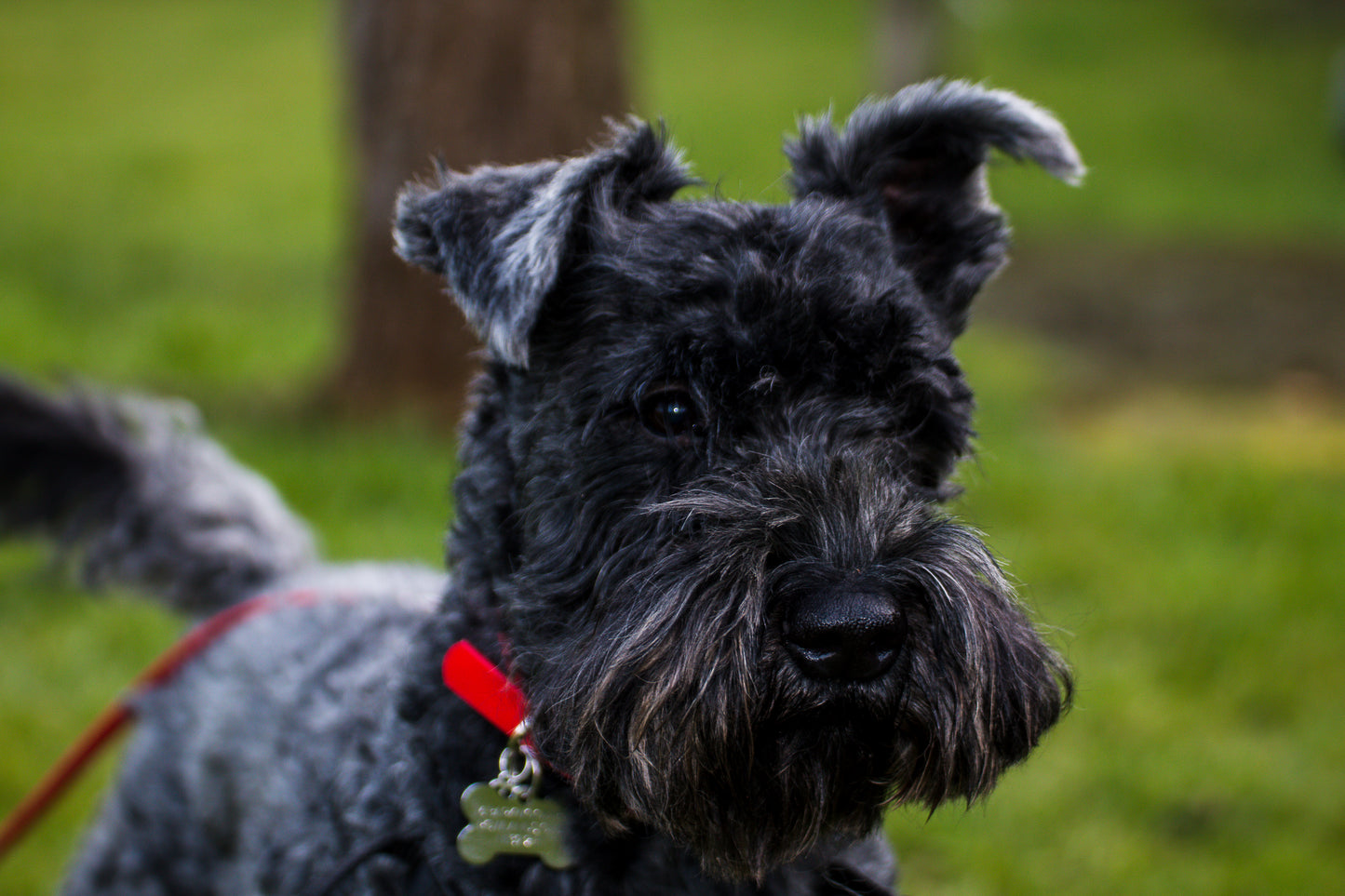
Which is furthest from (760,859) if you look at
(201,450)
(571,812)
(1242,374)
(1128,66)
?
(1128,66)

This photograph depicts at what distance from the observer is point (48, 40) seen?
70.9ft

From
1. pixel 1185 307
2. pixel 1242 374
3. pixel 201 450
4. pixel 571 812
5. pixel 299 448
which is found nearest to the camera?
pixel 571 812

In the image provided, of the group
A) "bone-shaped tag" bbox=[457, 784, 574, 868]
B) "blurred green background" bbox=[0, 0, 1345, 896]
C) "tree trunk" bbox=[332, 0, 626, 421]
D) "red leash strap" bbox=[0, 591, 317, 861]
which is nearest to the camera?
"bone-shaped tag" bbox=[457, 784, 574, 868]

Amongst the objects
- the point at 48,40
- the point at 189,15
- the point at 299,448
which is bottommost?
the point at 299,448

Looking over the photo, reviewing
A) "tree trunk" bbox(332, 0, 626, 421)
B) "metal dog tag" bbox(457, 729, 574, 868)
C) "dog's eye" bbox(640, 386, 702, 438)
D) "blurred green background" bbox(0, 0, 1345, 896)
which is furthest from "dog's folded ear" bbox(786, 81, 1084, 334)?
"tree trunk" bbox(332, 0, 626, 421)

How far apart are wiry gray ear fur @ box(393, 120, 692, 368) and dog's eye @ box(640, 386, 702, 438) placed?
27 cm

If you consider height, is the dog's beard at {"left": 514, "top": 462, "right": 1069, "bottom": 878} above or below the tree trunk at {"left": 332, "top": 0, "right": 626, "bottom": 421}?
below

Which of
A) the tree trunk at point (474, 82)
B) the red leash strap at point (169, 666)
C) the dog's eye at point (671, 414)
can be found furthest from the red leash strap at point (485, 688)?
the tree trunk at point (474, 82)

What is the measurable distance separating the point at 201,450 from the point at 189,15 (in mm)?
25355

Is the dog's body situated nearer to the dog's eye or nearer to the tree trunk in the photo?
the dog's eye

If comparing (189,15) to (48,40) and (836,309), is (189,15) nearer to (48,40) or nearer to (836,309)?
(48,40)

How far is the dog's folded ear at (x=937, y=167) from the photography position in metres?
2.78

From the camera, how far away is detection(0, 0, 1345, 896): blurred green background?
4188 millimetres

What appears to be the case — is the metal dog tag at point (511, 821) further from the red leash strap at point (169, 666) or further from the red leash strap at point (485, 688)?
the red leash strap at point (169, 666)
